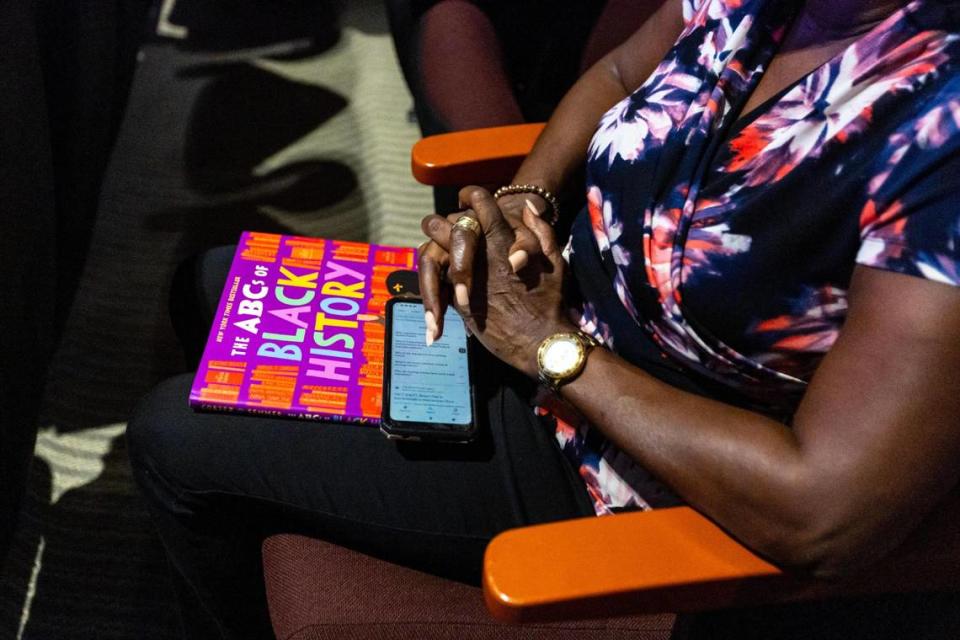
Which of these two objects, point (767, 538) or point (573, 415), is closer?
point (767, 538)

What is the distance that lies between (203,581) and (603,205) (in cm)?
61

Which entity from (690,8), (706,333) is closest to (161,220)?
(690,8)

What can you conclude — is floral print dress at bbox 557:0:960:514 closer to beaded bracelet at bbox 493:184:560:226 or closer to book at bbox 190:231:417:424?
beaded bracelet at bbox 493:184:560:226

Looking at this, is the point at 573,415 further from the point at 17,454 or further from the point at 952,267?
the point at 17,454

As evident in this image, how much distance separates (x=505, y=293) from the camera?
94cm

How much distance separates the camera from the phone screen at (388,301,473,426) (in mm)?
929

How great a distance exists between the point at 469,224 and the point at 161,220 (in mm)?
1208

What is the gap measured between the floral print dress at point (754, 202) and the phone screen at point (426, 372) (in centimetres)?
12

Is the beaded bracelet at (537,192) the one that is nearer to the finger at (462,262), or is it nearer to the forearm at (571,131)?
the forearm at (571,131)

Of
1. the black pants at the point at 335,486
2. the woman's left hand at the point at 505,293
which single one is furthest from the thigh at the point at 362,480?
the woman's left hand at the point at 505,293

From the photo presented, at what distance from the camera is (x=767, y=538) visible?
73 cm

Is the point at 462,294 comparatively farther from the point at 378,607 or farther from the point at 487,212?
the point at 378,607

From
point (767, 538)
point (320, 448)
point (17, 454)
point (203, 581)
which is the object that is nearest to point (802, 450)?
point (767, 538)

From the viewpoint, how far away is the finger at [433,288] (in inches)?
38.2
